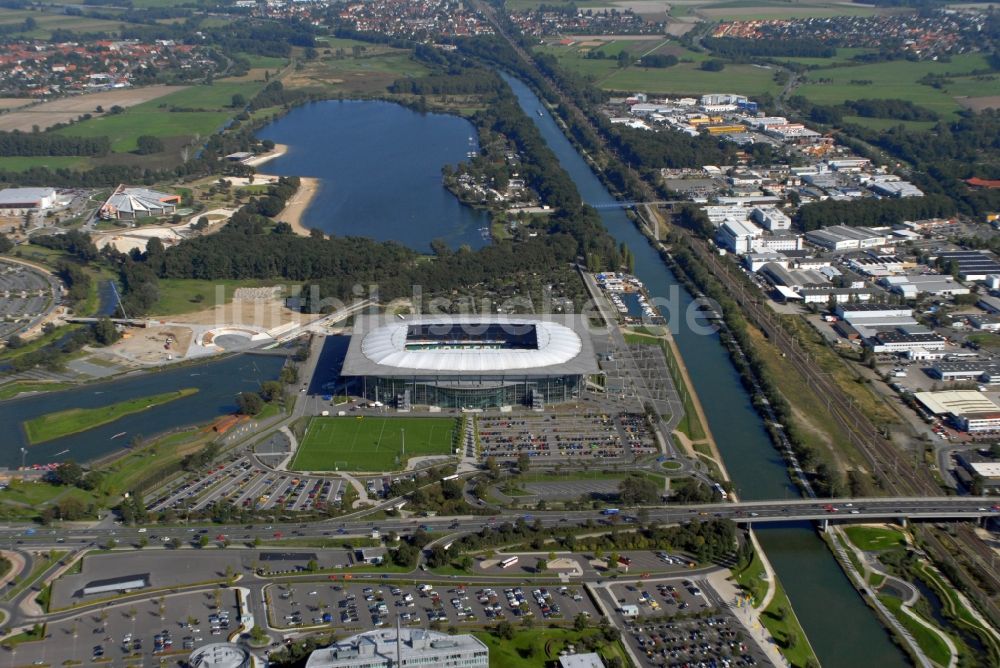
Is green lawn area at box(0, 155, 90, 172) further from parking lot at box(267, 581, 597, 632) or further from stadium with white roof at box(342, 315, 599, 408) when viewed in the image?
parking lot at box(267, 581, 597, 632)

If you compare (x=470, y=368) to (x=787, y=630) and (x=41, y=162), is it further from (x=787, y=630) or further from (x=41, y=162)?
(x=41, y=162)

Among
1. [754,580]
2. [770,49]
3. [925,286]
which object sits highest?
[770,49]

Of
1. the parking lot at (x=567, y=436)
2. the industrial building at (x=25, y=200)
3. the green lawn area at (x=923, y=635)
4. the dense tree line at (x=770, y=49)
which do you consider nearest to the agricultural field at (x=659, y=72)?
the dense tree line at (x=770, y=49)

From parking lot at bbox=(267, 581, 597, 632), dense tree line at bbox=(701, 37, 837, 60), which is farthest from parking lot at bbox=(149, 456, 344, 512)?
dense tree line at bbox=(701, 37, 837, 60)

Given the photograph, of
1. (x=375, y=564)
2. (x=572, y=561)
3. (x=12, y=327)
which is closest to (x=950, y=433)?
(x=572, y=561)

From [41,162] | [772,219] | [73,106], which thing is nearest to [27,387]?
[772,219]

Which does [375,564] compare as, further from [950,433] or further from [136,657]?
[950,433]
